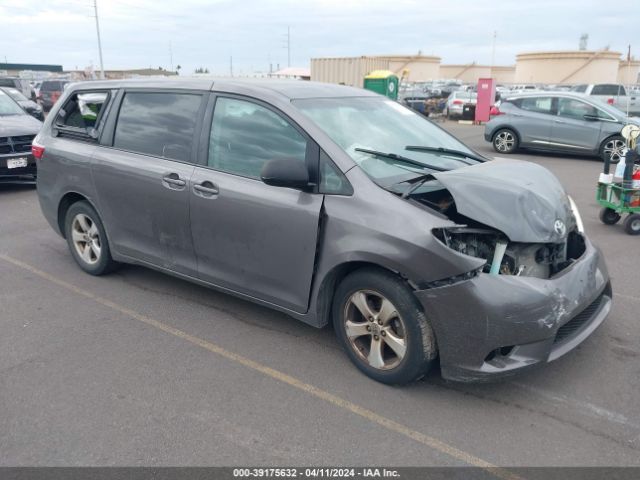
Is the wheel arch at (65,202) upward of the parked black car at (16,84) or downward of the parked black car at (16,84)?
downward

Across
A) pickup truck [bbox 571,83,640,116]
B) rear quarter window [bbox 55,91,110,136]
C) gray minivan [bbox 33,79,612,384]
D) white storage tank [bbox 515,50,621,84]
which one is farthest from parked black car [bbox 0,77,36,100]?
white storage tank [bbox 515,50,621,84]

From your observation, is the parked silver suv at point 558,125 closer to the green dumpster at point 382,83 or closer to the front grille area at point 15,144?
the green dumpster at point 382,83

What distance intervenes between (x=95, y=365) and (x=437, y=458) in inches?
90.2

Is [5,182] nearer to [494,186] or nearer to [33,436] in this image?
[33,436]

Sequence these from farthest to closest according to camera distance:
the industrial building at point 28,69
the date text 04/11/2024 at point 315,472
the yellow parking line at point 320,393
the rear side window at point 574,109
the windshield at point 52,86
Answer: the industrial building at point 28,69, the windshield at point 52,86, the rear side window at point 574,109, the yellow parking line at point 320,393, the date text 04/11/2024 at point 315,472

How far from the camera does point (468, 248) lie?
3.30 metres

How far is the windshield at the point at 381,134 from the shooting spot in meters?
3.63

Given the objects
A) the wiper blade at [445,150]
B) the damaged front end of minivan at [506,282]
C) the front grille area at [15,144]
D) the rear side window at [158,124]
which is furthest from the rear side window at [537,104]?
the rear side window at [158,124]

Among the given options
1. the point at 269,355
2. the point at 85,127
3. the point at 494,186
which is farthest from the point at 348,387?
the point at 85,127

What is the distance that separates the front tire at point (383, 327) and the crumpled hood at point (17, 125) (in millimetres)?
8117

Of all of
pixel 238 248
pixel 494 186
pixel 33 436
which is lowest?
pixel 33 436

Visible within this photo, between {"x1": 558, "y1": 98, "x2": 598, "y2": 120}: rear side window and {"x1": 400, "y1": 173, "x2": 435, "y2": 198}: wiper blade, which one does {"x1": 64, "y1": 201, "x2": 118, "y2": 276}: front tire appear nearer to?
{"x1": 400, "y1": 173, "x2": 435, "y2": 198}: wiper blade

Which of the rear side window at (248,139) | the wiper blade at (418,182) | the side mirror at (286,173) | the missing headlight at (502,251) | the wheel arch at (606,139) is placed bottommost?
the wheel arch at (606,139)

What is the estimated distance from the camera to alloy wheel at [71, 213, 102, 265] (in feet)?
17.0
